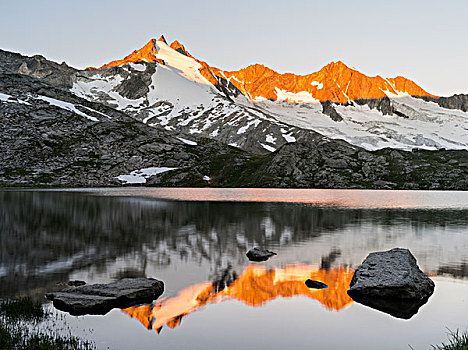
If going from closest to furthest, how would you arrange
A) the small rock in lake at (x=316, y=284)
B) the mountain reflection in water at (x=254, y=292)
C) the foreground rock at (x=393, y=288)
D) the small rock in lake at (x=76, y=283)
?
1. the mountain reflection in water at (x=254, y=292)
2. the foreground rock at (x=393, y=288)
3. the small rock in lake at (x=76, y=283)
4. the small rock in lake at (x=316, y=284)

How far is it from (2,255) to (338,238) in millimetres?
39966

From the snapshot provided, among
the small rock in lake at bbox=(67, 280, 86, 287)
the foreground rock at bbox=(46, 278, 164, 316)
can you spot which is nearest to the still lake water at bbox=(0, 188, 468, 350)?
the foreground rock at bbox=(46, 278, 164, 316)

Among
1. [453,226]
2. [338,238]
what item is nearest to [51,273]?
[338,238]

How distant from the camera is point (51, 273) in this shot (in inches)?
1296

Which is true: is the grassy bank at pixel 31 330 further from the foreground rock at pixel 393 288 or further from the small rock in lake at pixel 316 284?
the foreground rock at pixel 393 288

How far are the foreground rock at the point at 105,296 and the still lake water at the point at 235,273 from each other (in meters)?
0.92

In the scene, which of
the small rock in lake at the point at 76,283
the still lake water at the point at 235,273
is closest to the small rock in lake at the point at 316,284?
the still lake water at the point at 235,273

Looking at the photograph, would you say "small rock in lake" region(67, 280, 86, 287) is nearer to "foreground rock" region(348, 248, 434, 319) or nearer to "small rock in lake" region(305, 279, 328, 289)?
"small rock in lake" region(305, 279, 328, 289)

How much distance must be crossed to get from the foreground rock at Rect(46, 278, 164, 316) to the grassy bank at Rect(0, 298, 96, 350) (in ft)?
4.49

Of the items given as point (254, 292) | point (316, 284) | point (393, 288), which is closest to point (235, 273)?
point (254, 292)

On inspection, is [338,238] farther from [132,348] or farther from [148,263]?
[132,348]

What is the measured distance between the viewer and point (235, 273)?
34.8 m

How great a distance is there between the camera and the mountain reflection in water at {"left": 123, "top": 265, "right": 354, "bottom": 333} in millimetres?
23786

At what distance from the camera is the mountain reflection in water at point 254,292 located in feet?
78.0
